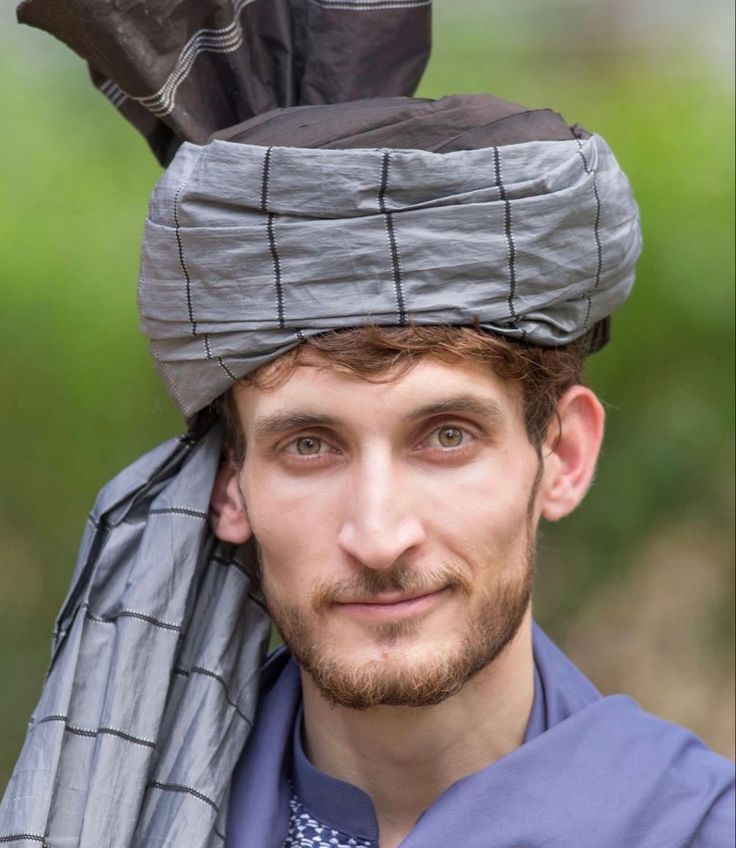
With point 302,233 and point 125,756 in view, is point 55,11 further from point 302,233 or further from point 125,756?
point 125,756

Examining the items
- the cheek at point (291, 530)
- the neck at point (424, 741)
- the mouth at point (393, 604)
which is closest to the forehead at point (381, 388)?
the cheek at point (291, 530)

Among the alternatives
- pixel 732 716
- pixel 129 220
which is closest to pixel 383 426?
pixel 129 220

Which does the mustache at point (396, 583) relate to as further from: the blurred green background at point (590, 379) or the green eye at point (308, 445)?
the blurred green background at point (590, 379)

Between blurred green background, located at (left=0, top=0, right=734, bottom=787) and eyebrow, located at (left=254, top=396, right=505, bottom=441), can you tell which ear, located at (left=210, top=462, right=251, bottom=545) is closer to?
eyebrow, located at (left=254, top=396, right=505, bottom=441)

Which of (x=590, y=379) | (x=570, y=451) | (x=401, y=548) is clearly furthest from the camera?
(x=590, y=379)

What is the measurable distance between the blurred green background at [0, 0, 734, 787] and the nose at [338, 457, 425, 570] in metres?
0.99

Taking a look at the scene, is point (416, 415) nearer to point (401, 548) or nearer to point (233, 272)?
point (401, 548)

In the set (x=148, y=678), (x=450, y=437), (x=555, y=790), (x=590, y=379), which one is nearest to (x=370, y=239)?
(x=450, y=437)

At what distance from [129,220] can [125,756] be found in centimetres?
127

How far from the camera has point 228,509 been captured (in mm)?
2178

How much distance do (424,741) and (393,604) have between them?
28cm

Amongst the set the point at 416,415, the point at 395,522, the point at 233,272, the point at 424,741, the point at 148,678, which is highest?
the point at 233,272

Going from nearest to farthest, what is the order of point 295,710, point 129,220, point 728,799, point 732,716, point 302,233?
point 302,233 → point 728,799 → point 295,710 → point 129,220 → point 732,716

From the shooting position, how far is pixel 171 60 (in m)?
2.17
